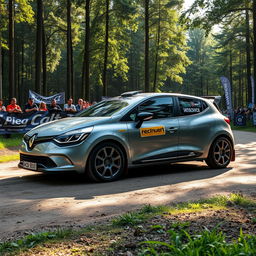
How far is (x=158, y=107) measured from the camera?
8.24 m

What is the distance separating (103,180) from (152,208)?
8.23 feet

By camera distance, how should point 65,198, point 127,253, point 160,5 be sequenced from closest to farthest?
point 127,253
point 65,198
point 160,5

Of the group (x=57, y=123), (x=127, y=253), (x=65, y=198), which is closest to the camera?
(x=127, y=253)

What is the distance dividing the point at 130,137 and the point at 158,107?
1103 millimetres

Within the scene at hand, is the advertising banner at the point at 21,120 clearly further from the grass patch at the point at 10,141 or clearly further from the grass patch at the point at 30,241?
the grass patch at the point at 30,241

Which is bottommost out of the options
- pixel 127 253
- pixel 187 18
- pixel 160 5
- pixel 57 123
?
pixel 127 253

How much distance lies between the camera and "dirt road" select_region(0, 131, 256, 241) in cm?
475

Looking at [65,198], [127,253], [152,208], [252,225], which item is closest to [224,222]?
[252,225]

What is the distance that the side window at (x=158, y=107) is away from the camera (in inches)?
314

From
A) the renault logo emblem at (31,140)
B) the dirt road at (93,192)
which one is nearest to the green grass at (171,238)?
the dirt road at (93,192)

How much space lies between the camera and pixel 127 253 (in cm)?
329

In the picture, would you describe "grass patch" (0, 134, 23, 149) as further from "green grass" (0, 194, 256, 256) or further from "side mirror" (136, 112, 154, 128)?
"green grass" (0, 194, 256, 256)

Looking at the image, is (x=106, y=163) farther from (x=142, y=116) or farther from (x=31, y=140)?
(x=31, y=140)

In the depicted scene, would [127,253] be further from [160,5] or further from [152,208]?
[160,5]
